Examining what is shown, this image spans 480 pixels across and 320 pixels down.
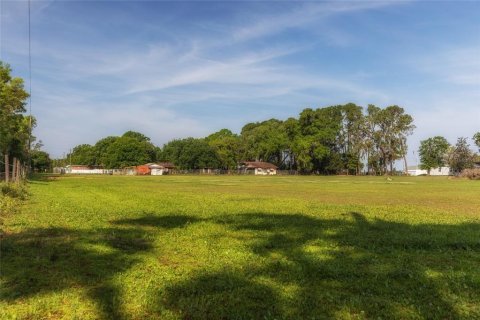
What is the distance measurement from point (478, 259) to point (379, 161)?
376 feet

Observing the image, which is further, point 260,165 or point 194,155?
point 260,165

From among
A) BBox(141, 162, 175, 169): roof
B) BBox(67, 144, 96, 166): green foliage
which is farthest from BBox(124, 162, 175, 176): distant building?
BBox(67, 144, 96, 166): green foliage

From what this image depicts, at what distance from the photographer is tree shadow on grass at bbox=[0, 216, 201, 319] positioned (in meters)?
5.69

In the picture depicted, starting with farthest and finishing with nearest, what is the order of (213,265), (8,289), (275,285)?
(213,265) → (275,285) → (8,289)

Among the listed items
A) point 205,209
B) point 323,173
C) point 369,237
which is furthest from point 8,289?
point 323,173

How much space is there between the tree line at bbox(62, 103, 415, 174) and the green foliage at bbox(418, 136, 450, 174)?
2498 centimetres

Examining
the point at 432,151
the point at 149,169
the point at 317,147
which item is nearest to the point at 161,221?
the point at 317,147

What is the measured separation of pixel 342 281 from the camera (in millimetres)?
6375

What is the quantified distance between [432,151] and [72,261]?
14799cm

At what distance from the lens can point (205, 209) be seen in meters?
17.0

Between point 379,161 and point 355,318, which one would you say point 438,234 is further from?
point 379,161

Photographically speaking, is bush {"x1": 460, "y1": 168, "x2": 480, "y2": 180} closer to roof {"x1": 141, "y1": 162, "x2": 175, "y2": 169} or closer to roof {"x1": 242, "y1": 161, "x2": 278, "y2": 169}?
roof {"x1": 242, "y1": 161, "x2": 278, "y2": 169}

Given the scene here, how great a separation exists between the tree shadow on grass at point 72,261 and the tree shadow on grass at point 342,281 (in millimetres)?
1042

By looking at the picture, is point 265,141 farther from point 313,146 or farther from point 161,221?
point 161,221
